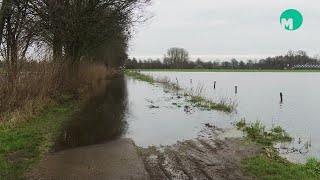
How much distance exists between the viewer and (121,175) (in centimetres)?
734

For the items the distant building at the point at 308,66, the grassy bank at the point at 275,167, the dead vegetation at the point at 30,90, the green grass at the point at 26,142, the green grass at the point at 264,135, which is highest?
the dead vegetation at the point at 30,90

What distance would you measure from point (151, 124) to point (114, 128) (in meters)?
1.80

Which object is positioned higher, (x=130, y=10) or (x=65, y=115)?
(x=130, y=10)

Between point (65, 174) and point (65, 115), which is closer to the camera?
point (65, 174)

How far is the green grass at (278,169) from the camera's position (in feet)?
25.2

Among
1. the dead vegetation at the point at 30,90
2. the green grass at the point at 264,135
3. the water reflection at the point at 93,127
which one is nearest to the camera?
the water reflection at the point at 93,127

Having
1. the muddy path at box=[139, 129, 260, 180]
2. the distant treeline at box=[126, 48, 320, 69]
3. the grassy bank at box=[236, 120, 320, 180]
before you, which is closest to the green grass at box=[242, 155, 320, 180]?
the grassy bank at box=[236, 120, 320, 180]

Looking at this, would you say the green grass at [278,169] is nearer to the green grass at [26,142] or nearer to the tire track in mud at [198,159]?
the tire track in mud at [198,159]

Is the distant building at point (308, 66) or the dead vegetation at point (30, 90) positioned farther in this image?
the distant building at point (308, 66)

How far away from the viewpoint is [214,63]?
156 metres

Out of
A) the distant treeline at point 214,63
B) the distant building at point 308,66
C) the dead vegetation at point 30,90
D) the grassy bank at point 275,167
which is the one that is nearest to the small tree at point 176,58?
the distant treeline at point 214,63

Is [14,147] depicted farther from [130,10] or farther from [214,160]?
[130,10]

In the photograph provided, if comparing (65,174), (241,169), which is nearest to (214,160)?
(241,169)

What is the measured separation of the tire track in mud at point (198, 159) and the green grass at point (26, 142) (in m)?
2.34
